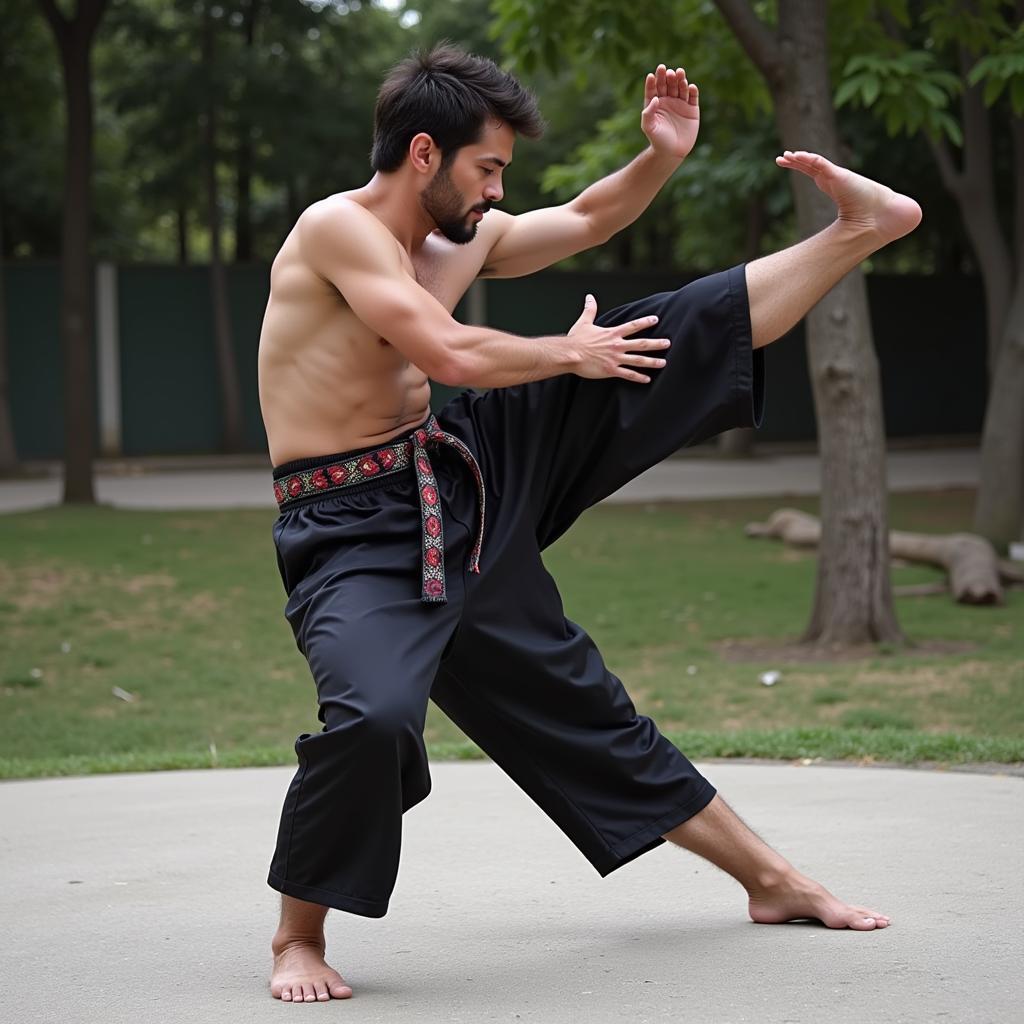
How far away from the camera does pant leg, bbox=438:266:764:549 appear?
350 cm

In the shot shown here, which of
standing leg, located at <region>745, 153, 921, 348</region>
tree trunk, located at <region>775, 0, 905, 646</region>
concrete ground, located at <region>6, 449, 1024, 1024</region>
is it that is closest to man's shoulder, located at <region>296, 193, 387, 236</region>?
standing leg, located at <region>745, 153, 921, 348</region>

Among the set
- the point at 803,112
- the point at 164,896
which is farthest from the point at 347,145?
the point at 164,896

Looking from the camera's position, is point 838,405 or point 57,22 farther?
point 57,22

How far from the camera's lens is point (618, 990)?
3188 millimetres

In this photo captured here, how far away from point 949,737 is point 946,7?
5.19 metres

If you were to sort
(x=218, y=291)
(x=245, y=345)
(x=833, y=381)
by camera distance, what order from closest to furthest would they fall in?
1. (x=833, y=381)
2. (x=218, y=291)
3. (x=245, y=345)

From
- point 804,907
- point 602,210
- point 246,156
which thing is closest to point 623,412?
point 602,210

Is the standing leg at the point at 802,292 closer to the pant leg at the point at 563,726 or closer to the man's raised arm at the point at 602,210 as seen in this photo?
the pant leg at the point at 563,726

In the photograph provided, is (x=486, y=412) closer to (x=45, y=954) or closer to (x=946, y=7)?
(x=45, y=954)

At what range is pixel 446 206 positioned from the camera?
3.46 meters

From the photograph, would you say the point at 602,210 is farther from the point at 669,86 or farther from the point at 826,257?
the point at 826,257

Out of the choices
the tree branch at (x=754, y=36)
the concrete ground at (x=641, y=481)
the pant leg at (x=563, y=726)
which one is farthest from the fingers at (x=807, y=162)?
the concrete ground at (x=641, y=481)

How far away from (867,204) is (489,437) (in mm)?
957

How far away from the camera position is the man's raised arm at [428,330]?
3.29 metres
